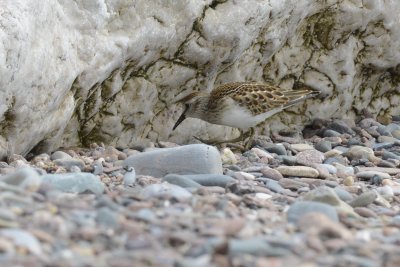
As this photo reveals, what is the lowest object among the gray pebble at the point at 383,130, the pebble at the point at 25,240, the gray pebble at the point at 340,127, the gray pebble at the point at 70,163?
the pebble at the point at 25,240

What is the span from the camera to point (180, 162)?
5.75 m

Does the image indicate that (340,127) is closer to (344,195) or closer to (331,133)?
(331,133)

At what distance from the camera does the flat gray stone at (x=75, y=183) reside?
14.7ft

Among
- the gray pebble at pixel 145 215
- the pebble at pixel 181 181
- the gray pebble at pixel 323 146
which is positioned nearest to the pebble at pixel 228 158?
the gray pebble at pixel 323 146

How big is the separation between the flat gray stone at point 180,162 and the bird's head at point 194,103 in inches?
64.9

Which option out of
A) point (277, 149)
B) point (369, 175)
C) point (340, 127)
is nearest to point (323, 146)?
point (277, 149)

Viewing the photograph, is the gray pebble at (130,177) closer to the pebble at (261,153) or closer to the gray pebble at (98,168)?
the gray pebble at (98,168)

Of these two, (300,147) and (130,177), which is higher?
(300,147)

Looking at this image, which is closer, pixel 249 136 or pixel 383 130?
pixel 249 136

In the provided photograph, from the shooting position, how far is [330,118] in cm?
944

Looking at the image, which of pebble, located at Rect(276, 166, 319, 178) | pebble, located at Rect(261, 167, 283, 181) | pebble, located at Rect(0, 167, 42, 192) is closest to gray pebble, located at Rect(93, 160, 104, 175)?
pebble, located at Rect(261, 167, 283, 181)

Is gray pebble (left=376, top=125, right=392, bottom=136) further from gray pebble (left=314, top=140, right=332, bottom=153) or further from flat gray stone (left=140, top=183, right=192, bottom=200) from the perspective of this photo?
flat gray stone (left=140, top=183, right=192, bottom=200)

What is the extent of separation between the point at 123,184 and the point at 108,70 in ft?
4.98

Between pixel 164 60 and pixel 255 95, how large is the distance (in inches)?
40.0
